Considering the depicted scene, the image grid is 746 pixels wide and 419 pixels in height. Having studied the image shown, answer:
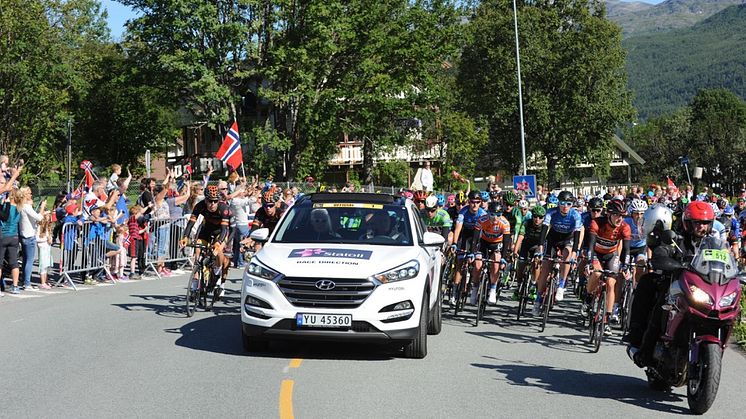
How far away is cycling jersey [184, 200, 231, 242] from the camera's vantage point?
15.4 m

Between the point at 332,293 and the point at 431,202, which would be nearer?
the point at 332,293

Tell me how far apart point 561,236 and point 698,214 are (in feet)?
20.9

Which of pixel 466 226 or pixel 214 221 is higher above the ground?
pixel 214 221

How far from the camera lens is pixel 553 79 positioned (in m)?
67.9

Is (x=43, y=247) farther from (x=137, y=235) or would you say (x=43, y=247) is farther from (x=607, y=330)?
(x=607, y=330)

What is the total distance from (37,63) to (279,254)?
4666cm

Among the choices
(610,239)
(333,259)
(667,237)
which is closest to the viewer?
(667,237)

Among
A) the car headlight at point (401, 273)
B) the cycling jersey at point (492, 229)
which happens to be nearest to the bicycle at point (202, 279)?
the cycling jersey at point (492, 229)

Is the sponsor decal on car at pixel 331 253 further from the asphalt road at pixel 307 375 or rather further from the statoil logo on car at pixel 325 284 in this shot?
the asphalt road at pixel 307 375

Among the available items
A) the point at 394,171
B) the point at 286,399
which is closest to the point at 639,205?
the point at 286,399

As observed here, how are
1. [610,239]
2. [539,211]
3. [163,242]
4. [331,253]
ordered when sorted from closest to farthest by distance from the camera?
[331,253], [610,239], [539,211], [163,242]

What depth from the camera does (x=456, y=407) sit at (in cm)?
856

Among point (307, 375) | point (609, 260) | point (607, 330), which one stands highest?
point (609, 260)

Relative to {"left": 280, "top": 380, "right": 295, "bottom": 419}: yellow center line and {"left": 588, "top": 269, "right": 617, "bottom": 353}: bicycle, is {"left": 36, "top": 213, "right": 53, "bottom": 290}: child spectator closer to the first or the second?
{"left": 588, "top": 269, "right": 617, "bottom": 353}: bicycle
